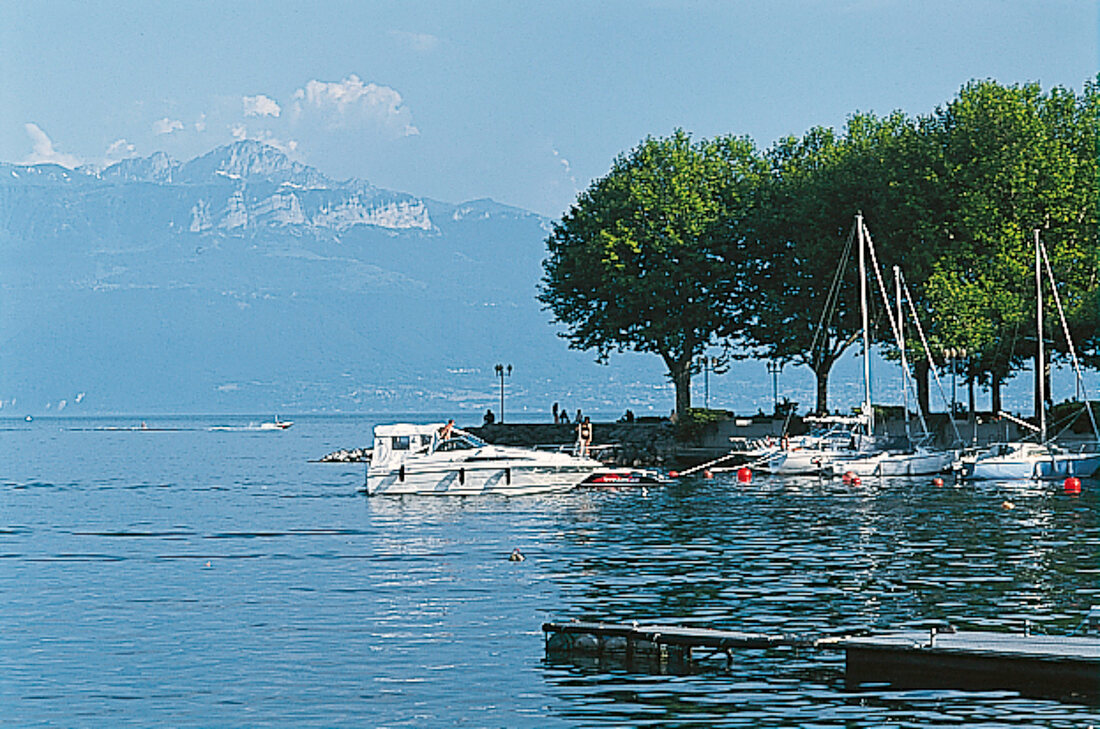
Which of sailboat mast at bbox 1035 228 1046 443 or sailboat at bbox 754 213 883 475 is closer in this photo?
sailboat mast at bbox 1035 228 1046 443

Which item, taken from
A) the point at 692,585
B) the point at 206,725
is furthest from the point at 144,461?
the point at 206,725

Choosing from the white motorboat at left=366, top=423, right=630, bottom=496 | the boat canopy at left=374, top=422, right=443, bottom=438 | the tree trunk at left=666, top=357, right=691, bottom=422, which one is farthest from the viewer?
the tree trunk at left=666, top=357, right=691, bottom=422

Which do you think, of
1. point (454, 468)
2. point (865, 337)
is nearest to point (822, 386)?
point (865, 337)

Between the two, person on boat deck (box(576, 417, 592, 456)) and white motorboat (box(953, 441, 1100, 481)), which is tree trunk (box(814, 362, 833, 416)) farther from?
white motorboat (box(953, 441, 1100, 481))

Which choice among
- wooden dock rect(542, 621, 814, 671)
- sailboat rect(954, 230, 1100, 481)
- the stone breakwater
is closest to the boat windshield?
the stone breakwater

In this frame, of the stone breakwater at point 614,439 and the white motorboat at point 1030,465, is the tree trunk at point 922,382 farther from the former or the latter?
the white motorboat at point 1030,465

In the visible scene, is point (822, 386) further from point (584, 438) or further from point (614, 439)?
point (584, 438)

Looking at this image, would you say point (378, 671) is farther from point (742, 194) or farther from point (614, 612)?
point (742, 194)

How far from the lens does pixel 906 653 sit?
23.7 m

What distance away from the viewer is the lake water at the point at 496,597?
74.7 feet

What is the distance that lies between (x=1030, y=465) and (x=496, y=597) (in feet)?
132

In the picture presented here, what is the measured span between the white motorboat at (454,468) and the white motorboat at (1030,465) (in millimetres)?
16083

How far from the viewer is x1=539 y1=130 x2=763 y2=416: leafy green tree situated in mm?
96688

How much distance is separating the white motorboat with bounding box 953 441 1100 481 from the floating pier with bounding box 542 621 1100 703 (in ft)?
146
